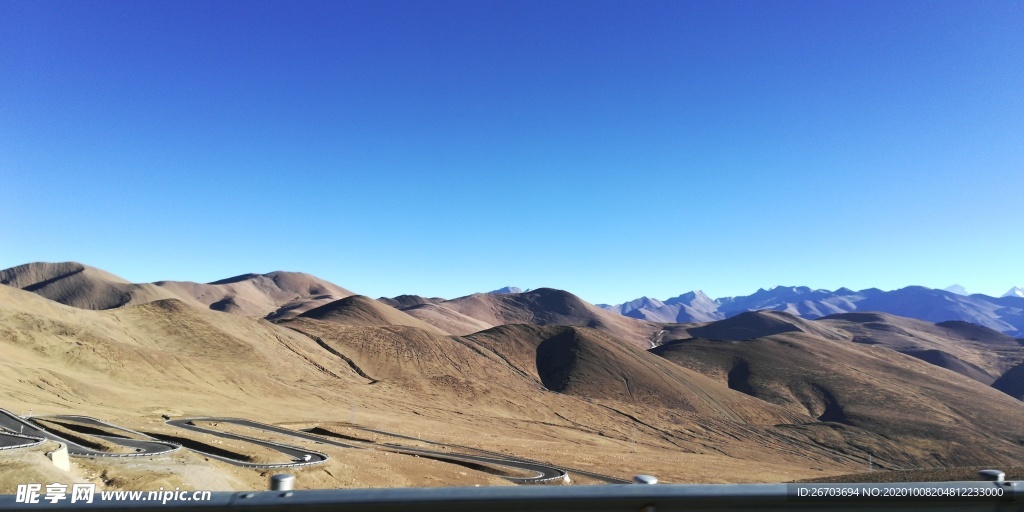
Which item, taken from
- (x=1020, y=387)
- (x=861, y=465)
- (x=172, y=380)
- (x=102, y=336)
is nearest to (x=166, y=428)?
(x=172, y=380)

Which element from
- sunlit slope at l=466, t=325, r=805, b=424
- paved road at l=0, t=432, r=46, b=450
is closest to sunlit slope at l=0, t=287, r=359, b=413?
paved road at l=0, t=432, r=46, b=450

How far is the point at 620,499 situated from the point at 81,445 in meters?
39.4

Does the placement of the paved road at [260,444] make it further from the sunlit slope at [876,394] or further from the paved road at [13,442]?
the sunlit slope at [876,394]

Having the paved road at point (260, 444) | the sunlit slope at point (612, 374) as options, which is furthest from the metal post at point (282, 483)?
the sunlit slope at point (612, 374)

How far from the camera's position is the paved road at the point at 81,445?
94.5 feet

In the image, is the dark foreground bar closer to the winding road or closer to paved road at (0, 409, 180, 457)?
the winding road

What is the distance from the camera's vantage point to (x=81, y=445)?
3216cm

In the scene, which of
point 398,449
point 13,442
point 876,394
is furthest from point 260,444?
point 876,394

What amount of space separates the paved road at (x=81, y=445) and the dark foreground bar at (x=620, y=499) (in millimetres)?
29929

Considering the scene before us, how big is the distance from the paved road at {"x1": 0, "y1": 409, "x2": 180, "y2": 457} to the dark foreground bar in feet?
98.2

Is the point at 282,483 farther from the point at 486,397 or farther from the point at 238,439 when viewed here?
the point at 486,397
